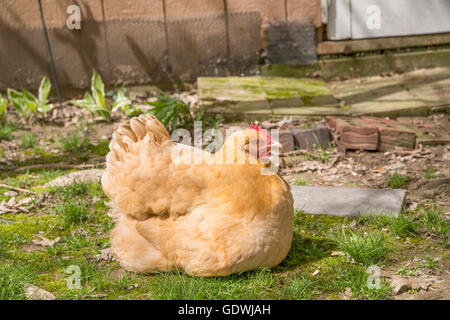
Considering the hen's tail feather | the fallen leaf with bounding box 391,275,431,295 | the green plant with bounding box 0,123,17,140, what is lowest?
the fallen leaf with bounding box 391,275,431,295

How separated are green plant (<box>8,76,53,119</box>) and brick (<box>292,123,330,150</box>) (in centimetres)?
320

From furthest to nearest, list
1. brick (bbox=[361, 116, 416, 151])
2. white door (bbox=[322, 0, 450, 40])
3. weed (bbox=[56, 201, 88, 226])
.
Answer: white door (bbox=[322, 0, 450, 40]) → brick (bbox=[361, 116, 416, 151]) → weed (bbox=[56, 201, 88, 226])

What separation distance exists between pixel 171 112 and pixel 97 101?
140cm

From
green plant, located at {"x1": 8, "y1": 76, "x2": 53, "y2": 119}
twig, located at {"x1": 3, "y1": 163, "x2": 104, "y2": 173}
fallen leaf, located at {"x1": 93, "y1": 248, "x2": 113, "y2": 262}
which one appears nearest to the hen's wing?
fallen leaf, located at {"x1": 93, "y1": 248, "x2": 113, "y2": 262}

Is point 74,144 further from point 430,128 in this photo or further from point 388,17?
point 388,17

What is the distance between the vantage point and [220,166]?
Answer: 306cm

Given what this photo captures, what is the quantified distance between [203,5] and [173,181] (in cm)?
437

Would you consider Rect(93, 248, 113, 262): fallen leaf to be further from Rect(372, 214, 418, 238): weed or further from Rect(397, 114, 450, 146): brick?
Rect(397, 114, 450, 146): brick

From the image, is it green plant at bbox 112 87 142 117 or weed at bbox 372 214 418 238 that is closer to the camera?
weed at bbox 372 214 418 238

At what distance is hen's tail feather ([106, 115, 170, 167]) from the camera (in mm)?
3342

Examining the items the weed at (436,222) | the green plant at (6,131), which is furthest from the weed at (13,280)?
the green plant at (6,131)

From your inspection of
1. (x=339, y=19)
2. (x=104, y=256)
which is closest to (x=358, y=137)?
(x=339, y=19)

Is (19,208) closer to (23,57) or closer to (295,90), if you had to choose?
(23,57)

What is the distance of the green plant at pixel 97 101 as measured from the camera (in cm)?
631
